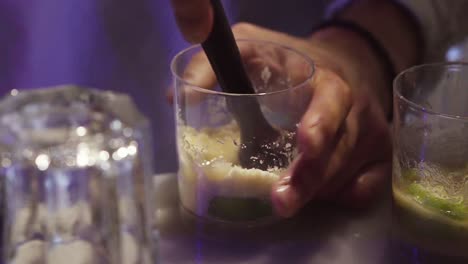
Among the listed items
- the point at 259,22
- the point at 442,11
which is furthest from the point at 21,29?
the point at 442,11

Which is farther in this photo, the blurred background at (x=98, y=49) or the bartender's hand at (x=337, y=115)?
the blurred background at (x=98, y=49)

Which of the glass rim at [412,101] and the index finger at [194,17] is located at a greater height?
the index finger at [194,17]

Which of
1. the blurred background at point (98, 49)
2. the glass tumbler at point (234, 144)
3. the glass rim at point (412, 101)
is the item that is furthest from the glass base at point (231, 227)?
the blurred background at point (98, 49)

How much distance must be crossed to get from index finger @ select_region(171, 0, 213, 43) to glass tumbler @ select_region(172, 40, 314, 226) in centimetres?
4

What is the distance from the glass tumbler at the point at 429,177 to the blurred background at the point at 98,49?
0.29m

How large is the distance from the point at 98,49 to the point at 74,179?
398mm

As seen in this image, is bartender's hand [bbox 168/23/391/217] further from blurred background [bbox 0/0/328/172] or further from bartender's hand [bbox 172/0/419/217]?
blurred background [bbox 0/0/328/172]

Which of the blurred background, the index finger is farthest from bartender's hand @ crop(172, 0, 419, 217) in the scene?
the blurred background

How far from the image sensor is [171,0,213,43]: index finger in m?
0.33

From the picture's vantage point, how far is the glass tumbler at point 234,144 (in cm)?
37

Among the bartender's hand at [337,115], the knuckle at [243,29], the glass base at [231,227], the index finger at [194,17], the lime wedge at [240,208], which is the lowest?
the glass base at [231,227]

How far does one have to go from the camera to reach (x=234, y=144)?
395mm

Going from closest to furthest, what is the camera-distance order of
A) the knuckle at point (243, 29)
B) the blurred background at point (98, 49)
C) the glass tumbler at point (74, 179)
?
the glass tumbler at point (74, 179)
the knuckle at point (243, 29)
the blurred background at point (98, 49)

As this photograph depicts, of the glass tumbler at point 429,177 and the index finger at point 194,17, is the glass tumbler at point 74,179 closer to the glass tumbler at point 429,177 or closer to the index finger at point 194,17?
the index finger at point 194,17
